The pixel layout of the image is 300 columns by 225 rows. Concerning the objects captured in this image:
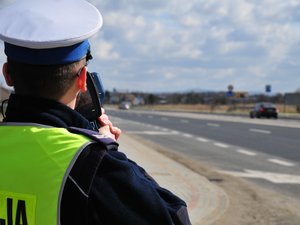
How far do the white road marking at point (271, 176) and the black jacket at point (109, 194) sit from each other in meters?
9.96

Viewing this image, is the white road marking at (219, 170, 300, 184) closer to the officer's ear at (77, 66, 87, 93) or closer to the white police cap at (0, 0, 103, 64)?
the officer's ear at (77, 66, 87, 93)

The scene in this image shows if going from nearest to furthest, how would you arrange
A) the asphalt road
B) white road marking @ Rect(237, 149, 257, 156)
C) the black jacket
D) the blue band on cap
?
the black jacket < the blue band on cap < the asphalt road < white road marking @ Rect(237, 149, 257, 156)

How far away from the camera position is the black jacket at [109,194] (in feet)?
4.96

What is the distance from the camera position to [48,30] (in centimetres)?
160

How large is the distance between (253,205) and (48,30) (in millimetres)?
7312

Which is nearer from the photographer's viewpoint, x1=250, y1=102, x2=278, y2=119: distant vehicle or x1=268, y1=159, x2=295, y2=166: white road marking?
x1=268, y1=159, x2=295, y2=166: white road marking

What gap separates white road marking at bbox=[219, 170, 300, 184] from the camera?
1131cm

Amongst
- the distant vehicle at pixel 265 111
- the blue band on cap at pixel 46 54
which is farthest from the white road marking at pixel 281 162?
the distant vehicle at pixel 265 111

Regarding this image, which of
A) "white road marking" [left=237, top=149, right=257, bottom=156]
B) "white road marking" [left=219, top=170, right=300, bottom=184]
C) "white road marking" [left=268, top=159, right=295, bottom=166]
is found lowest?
"white road marking" [left=237, top=149, right=257, bottom=156]

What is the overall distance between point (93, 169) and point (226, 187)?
347 inches

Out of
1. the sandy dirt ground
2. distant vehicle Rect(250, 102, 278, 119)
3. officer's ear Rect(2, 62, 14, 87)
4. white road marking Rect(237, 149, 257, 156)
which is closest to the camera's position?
officer's ear Rect(2, 62, 14, 87)

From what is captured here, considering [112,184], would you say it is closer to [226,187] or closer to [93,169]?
[93,169]

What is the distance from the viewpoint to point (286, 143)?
20.8 m

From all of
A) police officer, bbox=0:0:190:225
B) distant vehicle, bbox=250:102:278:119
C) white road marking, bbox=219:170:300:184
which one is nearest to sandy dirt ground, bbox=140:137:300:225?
white road marking, bbox=219:170:300:184
